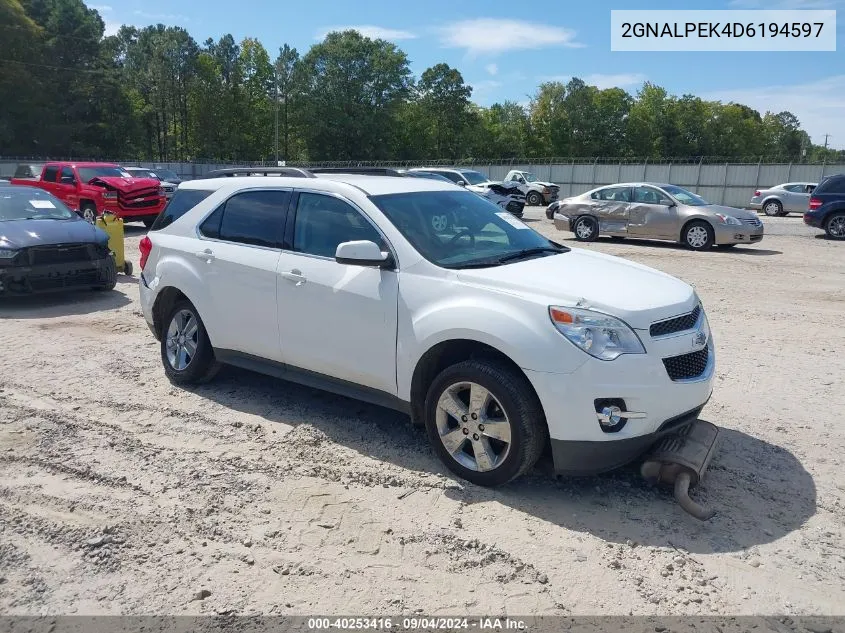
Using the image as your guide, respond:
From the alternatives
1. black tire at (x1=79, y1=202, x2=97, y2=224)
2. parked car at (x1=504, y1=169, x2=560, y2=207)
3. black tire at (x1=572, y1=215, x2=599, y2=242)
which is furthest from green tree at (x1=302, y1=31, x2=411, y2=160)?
black tire at (x1=572, y1=215, x2=599, y2=242)

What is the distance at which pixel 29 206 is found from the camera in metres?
10.5

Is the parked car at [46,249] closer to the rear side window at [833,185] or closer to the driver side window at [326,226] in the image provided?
the driver side window at [326,226]

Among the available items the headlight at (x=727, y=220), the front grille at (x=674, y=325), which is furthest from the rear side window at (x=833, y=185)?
the front grille at (x=674, y=325)

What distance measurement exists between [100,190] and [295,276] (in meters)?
16.0

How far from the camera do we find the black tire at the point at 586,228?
18219 mm

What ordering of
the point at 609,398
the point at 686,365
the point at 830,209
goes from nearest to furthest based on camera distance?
the point at 609,398, the point at 686,365, the point at 830,209

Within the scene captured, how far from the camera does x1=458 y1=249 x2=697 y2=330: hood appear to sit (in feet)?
12.9

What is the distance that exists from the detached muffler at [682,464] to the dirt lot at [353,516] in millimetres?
108

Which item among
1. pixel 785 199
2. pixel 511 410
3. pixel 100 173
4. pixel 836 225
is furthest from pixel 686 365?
pixel 785 199

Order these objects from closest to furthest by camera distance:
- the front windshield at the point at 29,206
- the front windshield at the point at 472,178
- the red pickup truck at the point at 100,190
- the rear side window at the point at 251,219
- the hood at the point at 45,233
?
the rear side window at the point at 251,219 → the hood at the point at 45,233 → the front windshield at the point at 29,206 → the red pickup truck at the point at 100,190 → the front windshield at the point at 472,178

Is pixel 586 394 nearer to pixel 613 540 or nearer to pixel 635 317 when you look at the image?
pixel 635 317

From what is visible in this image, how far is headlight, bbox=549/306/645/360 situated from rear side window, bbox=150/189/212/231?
3.62 m

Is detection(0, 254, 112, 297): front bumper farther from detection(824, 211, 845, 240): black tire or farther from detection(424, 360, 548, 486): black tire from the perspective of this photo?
detection(824, 211, 845, 240): black tire

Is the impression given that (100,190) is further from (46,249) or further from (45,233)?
(46,249)
